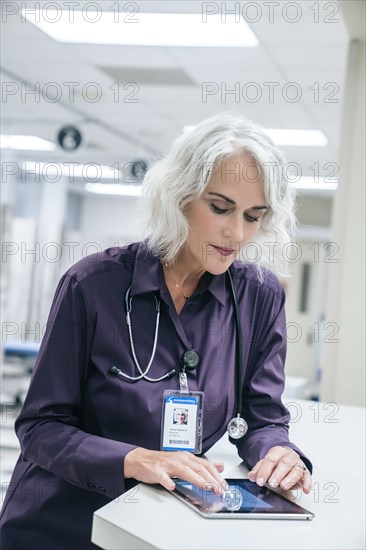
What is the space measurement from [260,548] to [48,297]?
7600 mm

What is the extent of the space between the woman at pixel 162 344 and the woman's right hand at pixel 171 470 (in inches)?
1.2

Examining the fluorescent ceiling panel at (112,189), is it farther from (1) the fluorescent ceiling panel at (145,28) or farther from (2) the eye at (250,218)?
(2) the eye at (250,218)

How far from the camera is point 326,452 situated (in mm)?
1761

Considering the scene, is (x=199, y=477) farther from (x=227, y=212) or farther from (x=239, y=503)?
(x=227, y=212)

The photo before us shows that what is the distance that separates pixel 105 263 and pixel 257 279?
1.18 ft

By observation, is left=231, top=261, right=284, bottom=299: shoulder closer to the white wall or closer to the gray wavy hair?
the gray wavy hair

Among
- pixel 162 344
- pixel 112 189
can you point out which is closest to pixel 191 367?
pixel 162 344

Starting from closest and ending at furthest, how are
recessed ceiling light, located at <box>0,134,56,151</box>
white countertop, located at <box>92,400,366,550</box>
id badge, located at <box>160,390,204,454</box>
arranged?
1. white countertop, located at <box>92,400,366,550</box>
2. id badge, located at <box>160,390,204,454</box>
3. recessed ceiling light, located at <box>0,134,56,151</box>

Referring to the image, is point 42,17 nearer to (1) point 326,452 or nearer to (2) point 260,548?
(1) point 326,452

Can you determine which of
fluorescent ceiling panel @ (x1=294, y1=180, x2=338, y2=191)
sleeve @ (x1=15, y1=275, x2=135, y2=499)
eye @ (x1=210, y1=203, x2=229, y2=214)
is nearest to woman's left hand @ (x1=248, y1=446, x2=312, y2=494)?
sleeve @ (x1=15, y1=275, x2=135, y2=499)

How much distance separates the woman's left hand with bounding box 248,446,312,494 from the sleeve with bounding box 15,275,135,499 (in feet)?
0.84

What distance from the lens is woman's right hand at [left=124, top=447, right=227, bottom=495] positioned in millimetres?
1178

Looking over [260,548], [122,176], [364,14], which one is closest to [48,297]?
[122,176]

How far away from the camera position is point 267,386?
1.54 m
